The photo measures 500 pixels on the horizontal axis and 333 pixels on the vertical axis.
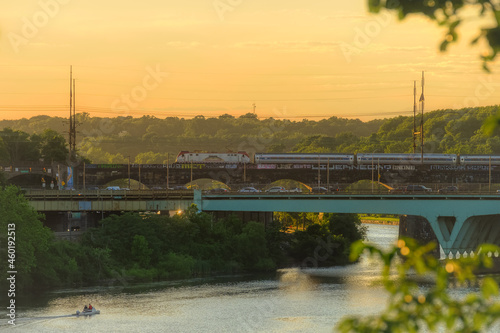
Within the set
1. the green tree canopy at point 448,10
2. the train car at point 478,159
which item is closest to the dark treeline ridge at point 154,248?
the train car at point 478,159

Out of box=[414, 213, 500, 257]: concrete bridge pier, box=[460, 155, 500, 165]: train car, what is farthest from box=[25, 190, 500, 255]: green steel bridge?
box=[460, 155, 500, 165]: train car

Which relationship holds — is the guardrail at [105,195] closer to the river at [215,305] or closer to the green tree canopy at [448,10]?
the river at [215,305]

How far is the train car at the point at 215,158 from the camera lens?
149500 millimetres

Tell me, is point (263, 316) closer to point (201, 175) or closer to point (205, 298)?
point (205, 298)

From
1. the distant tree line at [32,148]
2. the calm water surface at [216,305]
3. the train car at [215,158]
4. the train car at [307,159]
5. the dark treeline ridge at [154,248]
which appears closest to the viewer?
the calm water surface at [216,305]

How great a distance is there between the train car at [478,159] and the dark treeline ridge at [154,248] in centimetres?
4416

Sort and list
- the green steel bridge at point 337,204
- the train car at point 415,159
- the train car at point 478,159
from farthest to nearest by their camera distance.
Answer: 1. the train car at point 415,159
2. the train car at point 478,159
3. the green steel bridge at point 337,204

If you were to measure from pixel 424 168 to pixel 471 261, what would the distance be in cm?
13623

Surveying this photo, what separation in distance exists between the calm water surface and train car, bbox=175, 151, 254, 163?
231 ft

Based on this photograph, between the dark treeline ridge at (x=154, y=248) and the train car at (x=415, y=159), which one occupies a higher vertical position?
the train car at (x=415, y=159)

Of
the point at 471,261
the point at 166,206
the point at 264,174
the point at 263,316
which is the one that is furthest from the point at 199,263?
the point at 471,261

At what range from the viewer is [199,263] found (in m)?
82.7

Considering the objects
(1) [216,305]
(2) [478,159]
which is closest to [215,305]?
(1) [216,305]

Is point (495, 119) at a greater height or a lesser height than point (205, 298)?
greater
